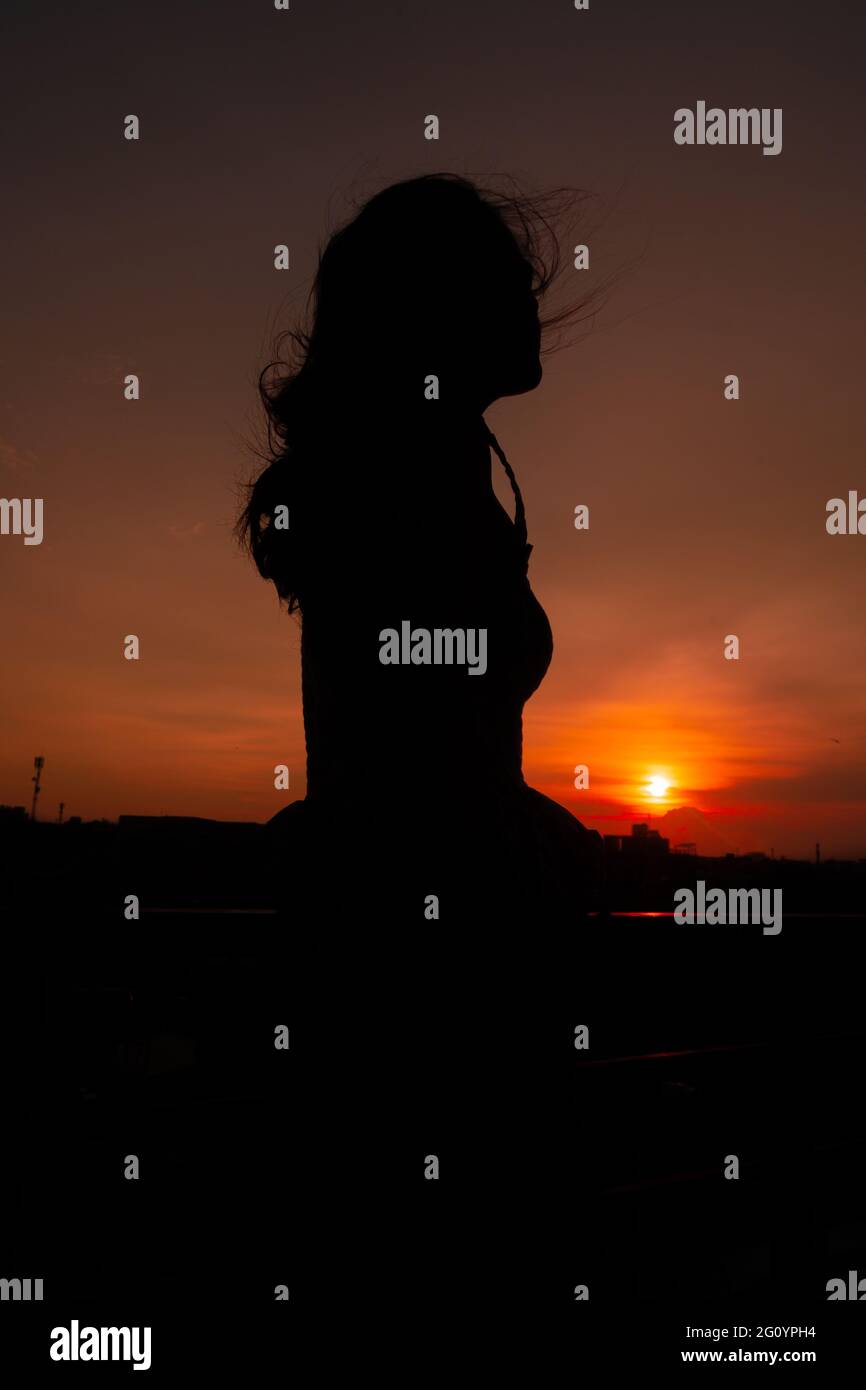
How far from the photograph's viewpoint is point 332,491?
948mm

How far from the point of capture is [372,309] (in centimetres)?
101

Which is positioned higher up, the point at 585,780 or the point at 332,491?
the point at 332,491

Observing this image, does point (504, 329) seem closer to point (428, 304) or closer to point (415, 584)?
point (428, 304)

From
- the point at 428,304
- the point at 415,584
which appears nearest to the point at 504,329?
the point at 428,304

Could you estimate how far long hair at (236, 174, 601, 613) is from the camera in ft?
3.23

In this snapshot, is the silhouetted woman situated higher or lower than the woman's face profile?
lower

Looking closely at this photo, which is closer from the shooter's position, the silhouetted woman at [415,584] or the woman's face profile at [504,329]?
the silhouetted woman at [415,584]

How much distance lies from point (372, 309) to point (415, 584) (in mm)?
356

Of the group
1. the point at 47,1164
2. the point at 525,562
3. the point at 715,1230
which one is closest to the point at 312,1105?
the point at 525,562

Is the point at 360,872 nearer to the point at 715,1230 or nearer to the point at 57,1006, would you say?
the point at 57,1006

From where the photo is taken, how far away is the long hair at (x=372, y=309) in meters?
0.98
